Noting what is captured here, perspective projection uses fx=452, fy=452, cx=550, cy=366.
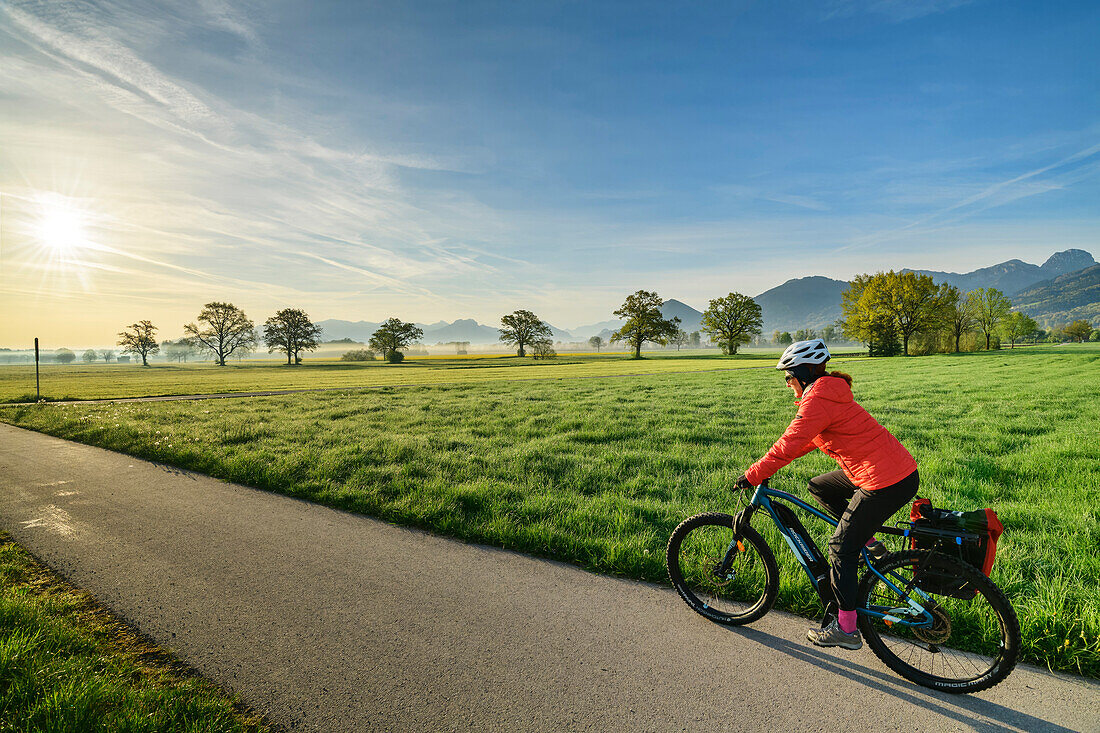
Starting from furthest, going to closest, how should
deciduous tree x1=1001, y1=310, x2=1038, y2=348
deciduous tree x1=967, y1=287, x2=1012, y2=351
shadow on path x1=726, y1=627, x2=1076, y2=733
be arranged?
deciduous tree x1=1001, y1=310, x2=1038, y2=348 → deciduous tree x1=967, y1=287, x2=1012, y2=351 → shadow on path x1=726, y1=627, x2=1076, y2=733

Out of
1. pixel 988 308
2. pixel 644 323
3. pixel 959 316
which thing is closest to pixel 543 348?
pixel 644 323

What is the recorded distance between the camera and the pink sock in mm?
3689

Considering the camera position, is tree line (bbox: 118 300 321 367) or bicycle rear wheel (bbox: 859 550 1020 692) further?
tree line (bbox: 118 300 321 367)

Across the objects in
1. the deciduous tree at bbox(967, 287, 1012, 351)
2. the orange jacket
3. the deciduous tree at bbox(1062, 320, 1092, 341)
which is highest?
the deciduous tree at bbox(967, 287, 1012, 351)

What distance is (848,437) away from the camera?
372 centimetres

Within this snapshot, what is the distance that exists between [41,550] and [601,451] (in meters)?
8.81

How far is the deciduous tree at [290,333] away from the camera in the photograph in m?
93.1

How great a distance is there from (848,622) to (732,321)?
91628mm

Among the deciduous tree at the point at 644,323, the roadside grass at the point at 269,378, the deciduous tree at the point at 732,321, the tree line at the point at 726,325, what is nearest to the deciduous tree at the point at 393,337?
the tree line at the point at 726,325

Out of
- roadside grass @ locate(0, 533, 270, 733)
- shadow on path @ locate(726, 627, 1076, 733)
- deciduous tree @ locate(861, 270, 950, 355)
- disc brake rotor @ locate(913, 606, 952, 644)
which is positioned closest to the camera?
roadside grass @ locate(0, 533, 270, 733)

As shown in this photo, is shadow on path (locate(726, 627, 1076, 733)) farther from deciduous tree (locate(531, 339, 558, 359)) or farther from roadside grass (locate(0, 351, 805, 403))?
deciduous tree (locate(531, 339, 558, 359))

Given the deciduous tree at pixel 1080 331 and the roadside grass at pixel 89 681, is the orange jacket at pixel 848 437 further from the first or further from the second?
the deciduous tree at pixel 1080 331

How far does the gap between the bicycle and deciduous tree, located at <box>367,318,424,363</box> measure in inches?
3869

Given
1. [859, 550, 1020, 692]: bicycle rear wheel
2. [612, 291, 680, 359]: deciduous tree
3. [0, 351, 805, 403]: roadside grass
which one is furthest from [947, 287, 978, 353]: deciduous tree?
[859, 550, 1020, 692]: bicycle rear wheel
